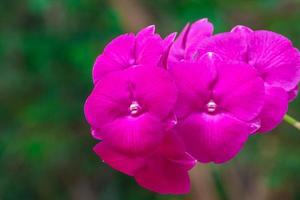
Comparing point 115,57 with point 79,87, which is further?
point 79,87

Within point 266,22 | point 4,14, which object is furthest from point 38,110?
point 266,22

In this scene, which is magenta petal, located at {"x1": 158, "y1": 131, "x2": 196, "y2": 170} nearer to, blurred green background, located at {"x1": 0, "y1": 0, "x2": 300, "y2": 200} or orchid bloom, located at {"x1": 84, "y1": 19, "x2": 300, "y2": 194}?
orchid bloom, located at {"x1": 84, "y1": 19, "x2": 300, "y2": 194}

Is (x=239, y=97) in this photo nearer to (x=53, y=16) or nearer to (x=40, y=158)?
(x=40, y=158)

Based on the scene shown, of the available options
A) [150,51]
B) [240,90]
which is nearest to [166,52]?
[150,51]

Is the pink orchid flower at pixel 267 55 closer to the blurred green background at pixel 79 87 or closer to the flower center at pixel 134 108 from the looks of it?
the flower center at pixel 134 108

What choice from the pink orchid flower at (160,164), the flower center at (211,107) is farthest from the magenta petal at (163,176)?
the flower center at (211,107)

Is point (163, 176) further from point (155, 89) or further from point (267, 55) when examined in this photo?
point (267, 55)
